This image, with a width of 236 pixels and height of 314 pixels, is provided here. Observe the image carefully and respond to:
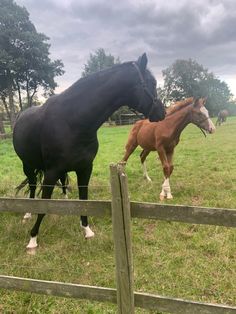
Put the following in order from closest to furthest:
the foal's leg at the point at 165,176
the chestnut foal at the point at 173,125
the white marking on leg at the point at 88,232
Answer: the white marking on leg at the point at 88,232 → the foal's leg at the point at 165,176 → the chestnut foal at the point at 173,125

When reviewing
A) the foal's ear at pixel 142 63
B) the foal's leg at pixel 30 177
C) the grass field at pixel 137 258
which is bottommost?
the grass field at pixel 137 258

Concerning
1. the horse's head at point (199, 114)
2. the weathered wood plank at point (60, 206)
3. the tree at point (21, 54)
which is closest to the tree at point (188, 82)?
the tree at point (21, 54)

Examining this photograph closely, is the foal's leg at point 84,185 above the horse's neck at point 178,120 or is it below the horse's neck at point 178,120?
below

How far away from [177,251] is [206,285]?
34.5 inches

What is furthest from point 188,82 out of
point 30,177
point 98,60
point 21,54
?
point 30,177

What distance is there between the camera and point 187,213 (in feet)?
7.66

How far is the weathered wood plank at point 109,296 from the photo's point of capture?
2361mm

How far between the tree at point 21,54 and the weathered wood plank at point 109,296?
32.4 metres

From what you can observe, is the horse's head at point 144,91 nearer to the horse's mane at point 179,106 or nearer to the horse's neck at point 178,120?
the horse's neck at point 178,120

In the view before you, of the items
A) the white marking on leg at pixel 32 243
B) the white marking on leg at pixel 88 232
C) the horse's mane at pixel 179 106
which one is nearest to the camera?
the white marking on leg at pixel 32 243

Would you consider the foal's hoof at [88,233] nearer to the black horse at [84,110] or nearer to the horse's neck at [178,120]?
the black horse at [84,110]

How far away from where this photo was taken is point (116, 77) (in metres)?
4.29

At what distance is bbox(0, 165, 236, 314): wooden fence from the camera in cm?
232

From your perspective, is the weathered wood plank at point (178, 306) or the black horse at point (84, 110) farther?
the black horse at point (84, 110)
